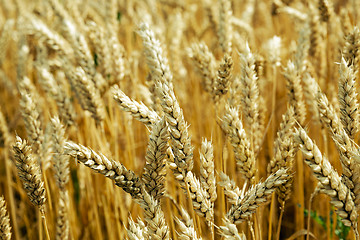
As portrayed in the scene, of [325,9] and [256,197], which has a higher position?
[325,9]

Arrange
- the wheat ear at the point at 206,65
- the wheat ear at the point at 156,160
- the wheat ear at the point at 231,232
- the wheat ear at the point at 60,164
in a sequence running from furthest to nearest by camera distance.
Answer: the wheat ear at the point at 206,65 → the wheat ear at the point at 60,164 → the wheat ear at the point at 156,160 → the wheat ear at the point at 231,232

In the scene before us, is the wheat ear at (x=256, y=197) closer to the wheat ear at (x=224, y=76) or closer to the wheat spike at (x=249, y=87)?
the wheat spike at (x=249, y=87)

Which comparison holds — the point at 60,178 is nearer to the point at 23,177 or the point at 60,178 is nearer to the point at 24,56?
the point at 23,177

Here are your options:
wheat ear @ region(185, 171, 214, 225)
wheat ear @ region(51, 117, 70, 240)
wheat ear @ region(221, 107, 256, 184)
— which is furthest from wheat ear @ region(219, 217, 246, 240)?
wheat ear @ region(51, 117, 70, 240)

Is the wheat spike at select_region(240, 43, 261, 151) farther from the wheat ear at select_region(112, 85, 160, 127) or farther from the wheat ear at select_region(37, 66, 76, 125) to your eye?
the wheat ear at select_region(37, 66, 76, 125)

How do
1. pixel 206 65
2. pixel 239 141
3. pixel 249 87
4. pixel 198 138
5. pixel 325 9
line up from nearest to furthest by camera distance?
pixel 239 141 → pixel 249 87 → pixel 206 65 → pixel 325 9 → pixel 198 138

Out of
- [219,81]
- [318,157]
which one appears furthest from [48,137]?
[318,157]

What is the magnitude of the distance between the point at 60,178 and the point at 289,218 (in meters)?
1.57

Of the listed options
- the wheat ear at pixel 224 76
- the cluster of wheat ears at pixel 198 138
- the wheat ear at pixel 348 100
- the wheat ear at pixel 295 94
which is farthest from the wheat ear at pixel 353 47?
the wheat ear at pixel 224 76

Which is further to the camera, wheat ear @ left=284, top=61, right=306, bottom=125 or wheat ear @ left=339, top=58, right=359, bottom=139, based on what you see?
wheat ear @ left=284, top=61, right=306, bottom=125

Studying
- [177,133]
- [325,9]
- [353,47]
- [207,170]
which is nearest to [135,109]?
[177,133]

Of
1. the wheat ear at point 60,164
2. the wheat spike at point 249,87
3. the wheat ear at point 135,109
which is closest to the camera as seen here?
the wheat ear at point 135,109

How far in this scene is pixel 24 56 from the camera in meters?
2.34

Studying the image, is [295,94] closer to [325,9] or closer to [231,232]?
[325,9]
